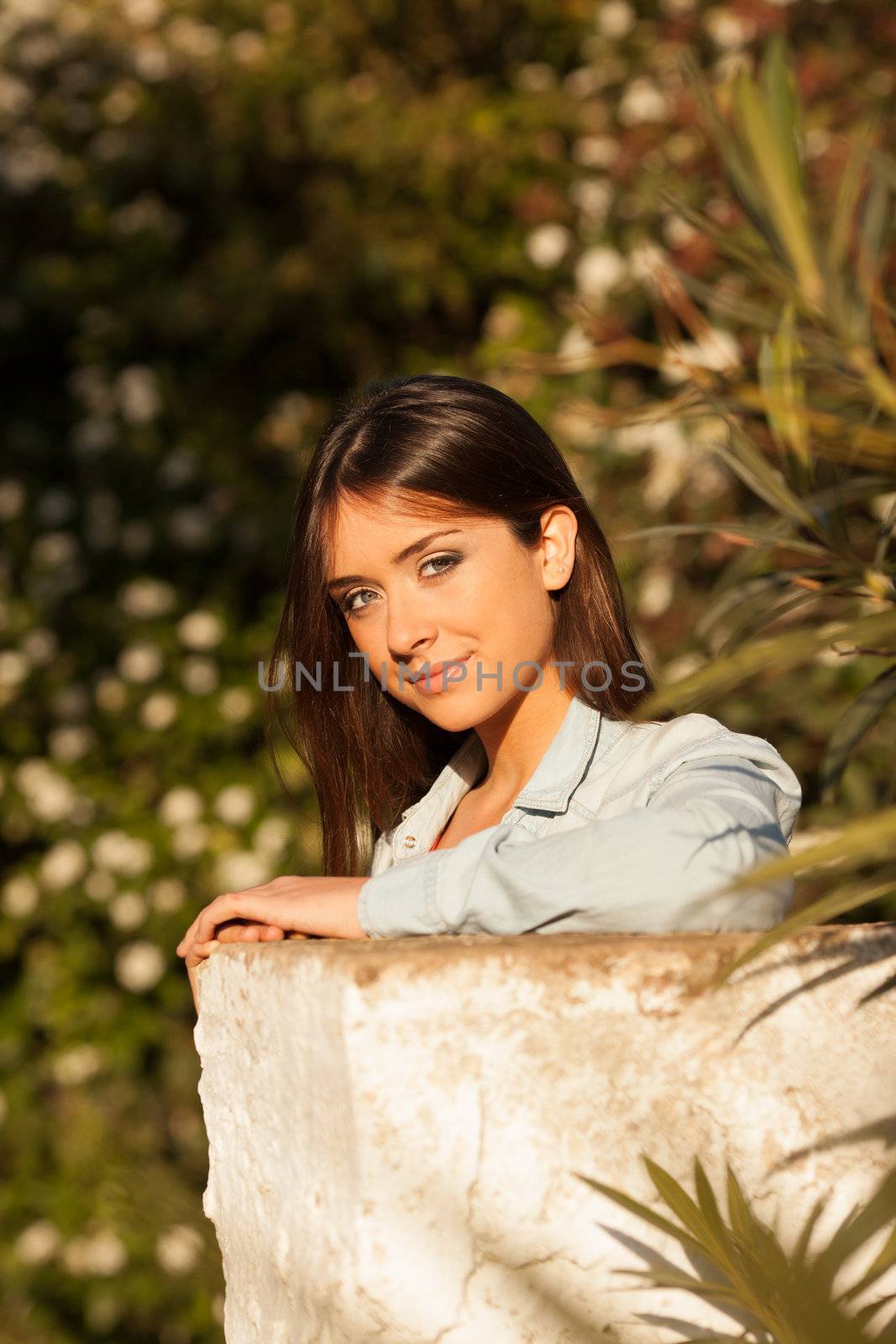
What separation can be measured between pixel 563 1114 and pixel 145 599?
3140mm

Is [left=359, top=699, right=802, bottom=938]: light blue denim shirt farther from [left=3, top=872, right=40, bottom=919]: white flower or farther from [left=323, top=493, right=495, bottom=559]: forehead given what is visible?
[left=3, top=872, right=40, bottom=919]: white flower

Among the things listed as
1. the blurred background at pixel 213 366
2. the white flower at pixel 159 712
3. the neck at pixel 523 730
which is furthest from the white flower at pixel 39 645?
the neck at pixel 523 730

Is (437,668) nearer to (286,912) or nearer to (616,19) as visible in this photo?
(286,912)

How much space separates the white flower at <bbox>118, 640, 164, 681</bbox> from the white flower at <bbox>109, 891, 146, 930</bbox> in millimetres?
625

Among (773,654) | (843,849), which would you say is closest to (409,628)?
(773,654)

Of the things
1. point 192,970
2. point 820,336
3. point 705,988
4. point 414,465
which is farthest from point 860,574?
point 192,970

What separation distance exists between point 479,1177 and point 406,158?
3.87m

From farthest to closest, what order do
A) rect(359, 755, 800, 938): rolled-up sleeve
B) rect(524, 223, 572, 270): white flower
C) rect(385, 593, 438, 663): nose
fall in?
rect(524, 223, 572, 270): white flower, rect(385, 593, 438, 663): nose, rect(359, 755, 800, 938): rolled-up sleeve

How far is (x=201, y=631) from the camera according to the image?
3.93 meters

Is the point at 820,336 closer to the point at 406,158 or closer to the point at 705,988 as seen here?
the point at 705,988

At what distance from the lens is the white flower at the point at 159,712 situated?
393 centimetres

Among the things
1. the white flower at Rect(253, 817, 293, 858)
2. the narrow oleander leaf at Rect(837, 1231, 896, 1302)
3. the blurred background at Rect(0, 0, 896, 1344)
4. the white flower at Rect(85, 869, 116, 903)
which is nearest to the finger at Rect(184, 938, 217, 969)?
the narrow oleander leaf at Rect(837, 1231, 896, 1302)

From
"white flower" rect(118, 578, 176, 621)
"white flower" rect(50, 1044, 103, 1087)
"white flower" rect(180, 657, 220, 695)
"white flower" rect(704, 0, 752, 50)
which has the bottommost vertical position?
"white flower" rect(50, 1044, 103, 1087)

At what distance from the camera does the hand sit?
134 centimetres
